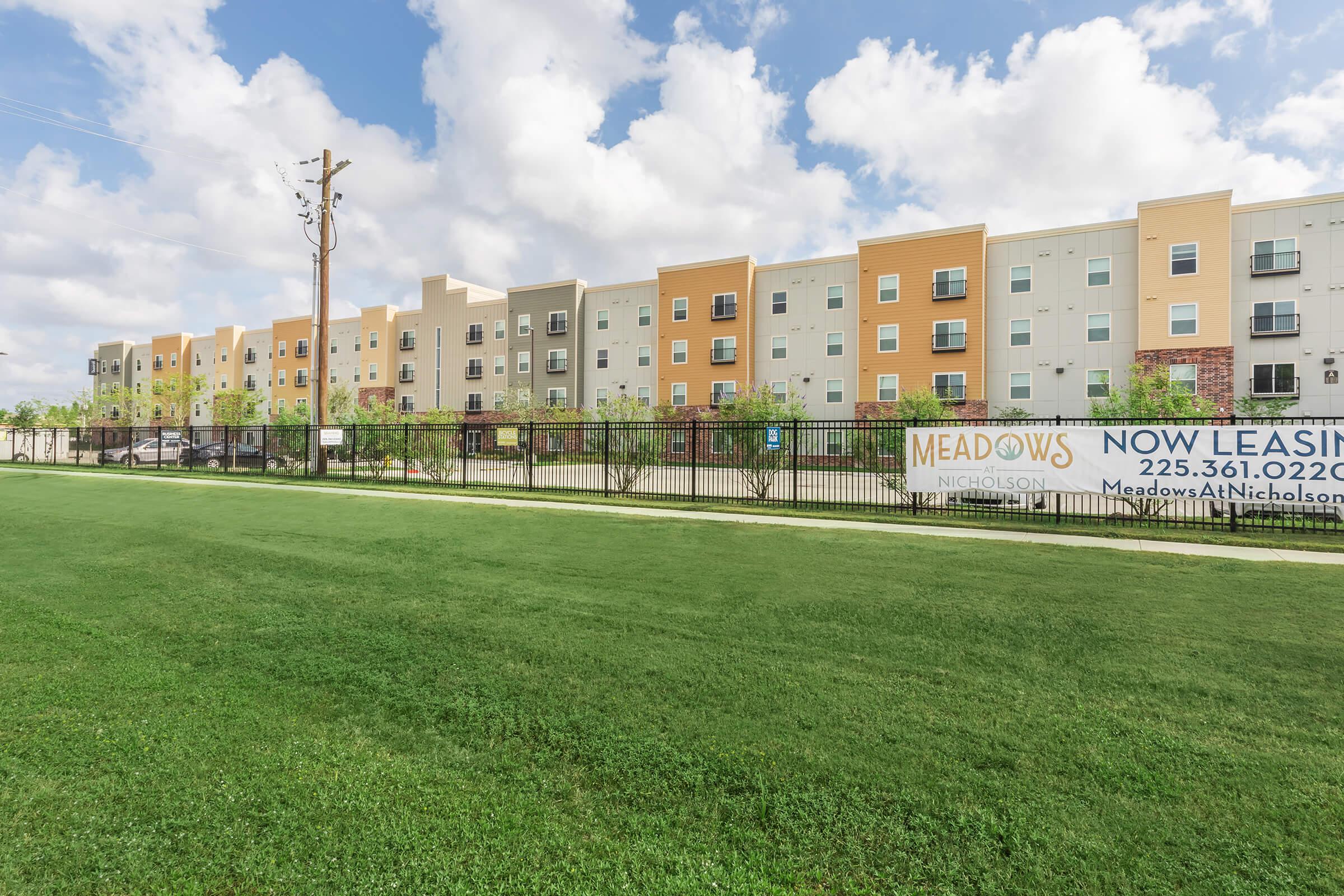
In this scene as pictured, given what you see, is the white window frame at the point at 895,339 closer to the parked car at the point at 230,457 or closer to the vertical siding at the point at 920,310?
the vertical siding at the point at 920,310

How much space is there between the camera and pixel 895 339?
38.3m

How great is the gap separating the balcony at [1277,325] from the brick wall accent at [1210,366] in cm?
163

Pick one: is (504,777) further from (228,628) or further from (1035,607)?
(1035,607)

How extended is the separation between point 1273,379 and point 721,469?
97.5ft

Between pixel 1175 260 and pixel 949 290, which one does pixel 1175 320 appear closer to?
pixel 1175 260

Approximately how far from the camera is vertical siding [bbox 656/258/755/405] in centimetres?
4266

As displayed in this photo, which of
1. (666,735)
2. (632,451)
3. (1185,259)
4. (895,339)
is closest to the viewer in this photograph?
(666,735)

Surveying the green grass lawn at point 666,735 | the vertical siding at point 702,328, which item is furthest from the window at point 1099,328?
the green grass lawn at point 666,735

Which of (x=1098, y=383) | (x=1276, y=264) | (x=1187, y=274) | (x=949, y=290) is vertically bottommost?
(x=1098, y=383)

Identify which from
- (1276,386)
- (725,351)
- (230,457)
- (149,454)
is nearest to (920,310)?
(725,351)

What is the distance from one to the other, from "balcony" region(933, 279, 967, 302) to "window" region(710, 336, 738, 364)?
12.6 metres

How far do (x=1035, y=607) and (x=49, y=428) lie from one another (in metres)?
48.3

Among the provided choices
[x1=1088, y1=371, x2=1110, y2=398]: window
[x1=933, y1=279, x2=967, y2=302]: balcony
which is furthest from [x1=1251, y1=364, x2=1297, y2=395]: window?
[x1=933, y1=279, x2=967, y2=302]: balcony

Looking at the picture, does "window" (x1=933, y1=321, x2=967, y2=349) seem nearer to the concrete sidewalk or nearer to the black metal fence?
the black metal fence
